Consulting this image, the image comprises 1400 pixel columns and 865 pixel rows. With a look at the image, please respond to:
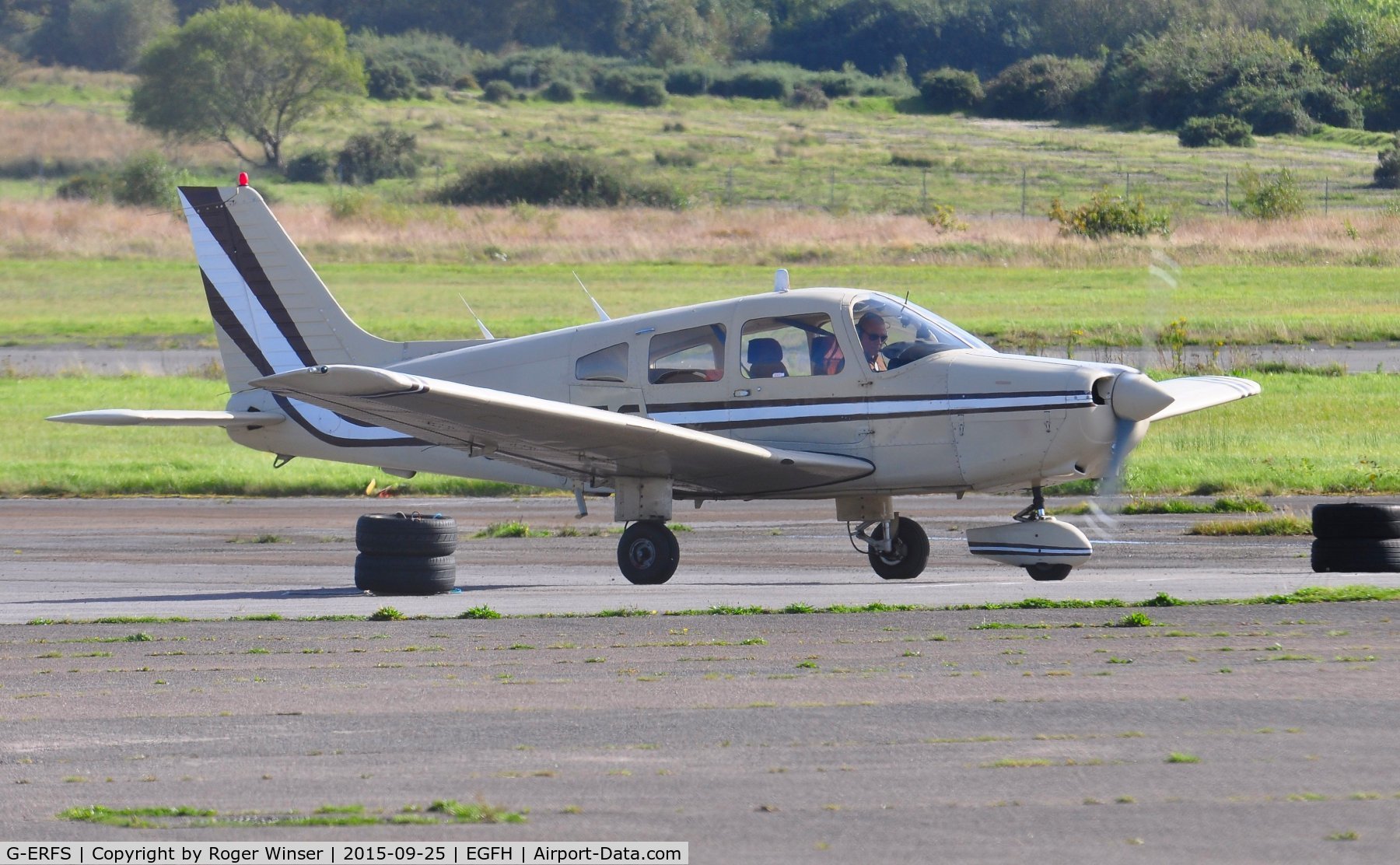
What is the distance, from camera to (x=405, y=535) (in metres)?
12.3

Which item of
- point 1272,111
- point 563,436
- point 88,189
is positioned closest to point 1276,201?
point 1272,111

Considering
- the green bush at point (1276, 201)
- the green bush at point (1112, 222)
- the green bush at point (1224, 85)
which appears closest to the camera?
the green bush at point (1112, 222)

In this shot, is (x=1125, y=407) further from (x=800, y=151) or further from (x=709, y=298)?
(x=800, y=151)

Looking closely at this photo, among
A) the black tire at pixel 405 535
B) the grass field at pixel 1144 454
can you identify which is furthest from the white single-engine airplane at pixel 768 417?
the grass field at pixel 1144 454

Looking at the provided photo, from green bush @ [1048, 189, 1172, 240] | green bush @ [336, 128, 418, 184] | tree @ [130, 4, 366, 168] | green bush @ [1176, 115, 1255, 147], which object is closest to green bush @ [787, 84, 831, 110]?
green bush @ [1176, 115, 1255, 147]

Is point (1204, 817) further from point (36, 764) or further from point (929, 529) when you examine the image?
point (929, 529)

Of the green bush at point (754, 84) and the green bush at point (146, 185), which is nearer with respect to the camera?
the green bush at point (146, 185)

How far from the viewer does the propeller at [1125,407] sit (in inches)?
464

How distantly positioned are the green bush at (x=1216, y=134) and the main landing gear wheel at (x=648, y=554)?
7322cm

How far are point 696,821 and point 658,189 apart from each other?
193 ft

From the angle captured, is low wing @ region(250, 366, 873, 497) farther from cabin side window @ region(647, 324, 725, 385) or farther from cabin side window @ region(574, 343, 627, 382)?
cabin side window @ region(574, 343, 627, 382)

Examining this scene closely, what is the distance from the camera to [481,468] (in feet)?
46.5

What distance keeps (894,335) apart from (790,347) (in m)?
0.81

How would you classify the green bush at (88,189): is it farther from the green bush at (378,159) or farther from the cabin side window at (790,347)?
the cabin side window at (790,347)
